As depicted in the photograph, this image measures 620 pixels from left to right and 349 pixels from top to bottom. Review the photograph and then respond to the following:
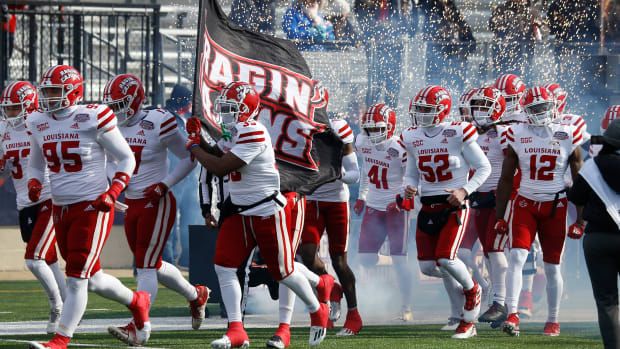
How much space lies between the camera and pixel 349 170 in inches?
389

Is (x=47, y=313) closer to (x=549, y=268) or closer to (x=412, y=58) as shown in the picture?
(x=549, y=268)

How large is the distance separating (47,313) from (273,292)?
233cm

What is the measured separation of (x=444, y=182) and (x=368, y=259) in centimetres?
215

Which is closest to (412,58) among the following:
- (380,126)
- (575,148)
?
(380,126)

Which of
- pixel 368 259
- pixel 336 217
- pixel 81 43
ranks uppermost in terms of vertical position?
pixel 336 217

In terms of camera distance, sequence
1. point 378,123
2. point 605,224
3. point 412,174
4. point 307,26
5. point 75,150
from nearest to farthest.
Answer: point 605,224 → point 75,150 → point 412,174 → point 378,123 → point 307,26

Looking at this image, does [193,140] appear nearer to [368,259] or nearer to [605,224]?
[605,224]

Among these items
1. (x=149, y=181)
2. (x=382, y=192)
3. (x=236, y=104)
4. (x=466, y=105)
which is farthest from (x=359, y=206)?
(x=236, y=104)

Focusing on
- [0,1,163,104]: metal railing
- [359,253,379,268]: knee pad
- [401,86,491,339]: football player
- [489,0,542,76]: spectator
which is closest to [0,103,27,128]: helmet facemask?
[401,86,491,339]: football player

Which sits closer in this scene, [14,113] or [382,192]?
[14,113]

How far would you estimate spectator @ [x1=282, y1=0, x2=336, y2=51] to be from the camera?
1580 cm

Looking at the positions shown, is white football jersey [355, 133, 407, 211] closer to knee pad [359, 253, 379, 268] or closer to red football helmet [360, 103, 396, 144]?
red football helmet [360, 103, 396, 144]

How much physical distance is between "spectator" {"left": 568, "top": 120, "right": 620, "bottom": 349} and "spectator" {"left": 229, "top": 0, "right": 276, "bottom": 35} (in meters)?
8.94

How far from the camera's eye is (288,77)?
30.7ft
